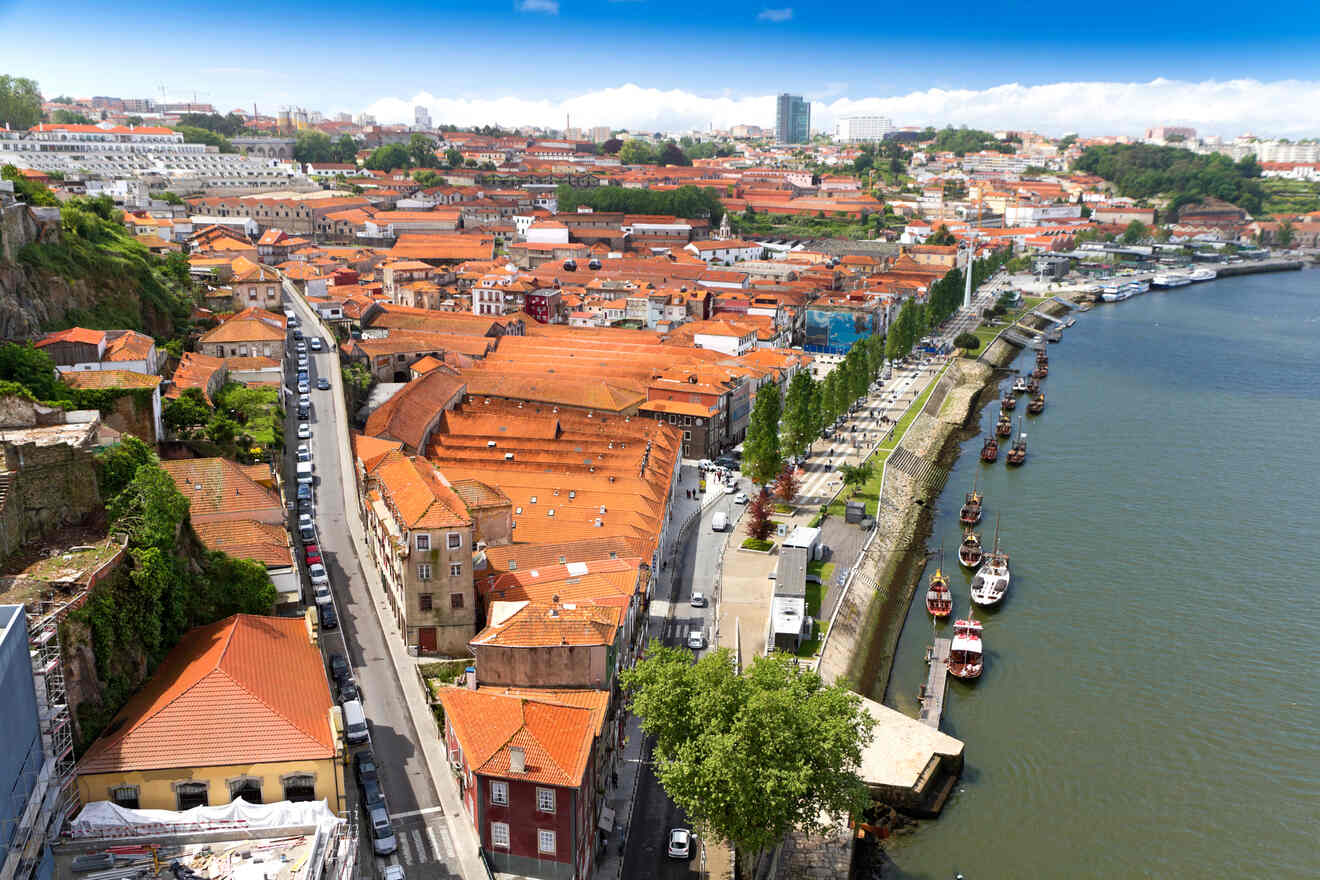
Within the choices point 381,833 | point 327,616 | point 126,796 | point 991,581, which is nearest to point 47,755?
point 126,796

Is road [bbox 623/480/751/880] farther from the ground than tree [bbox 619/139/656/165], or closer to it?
closer to it

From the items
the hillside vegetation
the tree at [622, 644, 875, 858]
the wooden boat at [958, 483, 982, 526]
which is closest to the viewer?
the tree at [622, 644, 875, 858]

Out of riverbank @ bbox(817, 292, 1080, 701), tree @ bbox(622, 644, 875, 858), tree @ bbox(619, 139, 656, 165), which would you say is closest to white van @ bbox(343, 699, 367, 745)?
tree @ bbox(622, 644, 875, 858)

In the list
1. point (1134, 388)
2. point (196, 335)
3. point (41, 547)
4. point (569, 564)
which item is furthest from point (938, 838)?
point (1134, 388)

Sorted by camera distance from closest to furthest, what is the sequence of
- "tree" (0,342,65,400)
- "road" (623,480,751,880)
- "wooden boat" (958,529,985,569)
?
"road" (623,480,751,880)
"tree" (0,342,65,400)
"wooden boat" (958,529,985,569)

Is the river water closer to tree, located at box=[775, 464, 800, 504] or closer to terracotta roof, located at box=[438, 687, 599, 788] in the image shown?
→ tree, located at box=[775, 464, 800, 504]

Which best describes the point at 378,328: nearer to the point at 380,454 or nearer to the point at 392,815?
the point at 380,454
